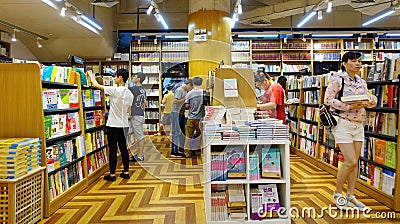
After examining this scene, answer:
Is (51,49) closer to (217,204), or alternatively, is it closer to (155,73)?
(155,73)

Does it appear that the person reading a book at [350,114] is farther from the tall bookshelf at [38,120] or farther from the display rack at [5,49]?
the display rack at [5,49]

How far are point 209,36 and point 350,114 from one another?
4424 millimetres

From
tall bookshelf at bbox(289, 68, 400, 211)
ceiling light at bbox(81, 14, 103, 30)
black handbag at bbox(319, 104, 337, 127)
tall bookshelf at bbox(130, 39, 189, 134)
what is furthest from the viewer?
tall bookshelf at bbox(130, 39, 189, 134)

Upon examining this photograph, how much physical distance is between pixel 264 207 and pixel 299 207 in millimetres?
685

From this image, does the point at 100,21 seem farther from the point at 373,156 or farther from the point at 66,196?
the point at 373,156

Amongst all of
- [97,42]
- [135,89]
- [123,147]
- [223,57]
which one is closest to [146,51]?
[97,42]

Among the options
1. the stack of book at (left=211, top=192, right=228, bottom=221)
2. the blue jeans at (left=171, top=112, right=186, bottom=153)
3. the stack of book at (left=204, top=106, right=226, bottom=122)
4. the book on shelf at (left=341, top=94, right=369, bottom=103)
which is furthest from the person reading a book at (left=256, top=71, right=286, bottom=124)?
the blue jeans at (left=171, top=112, right=186, bottom=153)

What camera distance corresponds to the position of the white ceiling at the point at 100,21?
6.25 meters

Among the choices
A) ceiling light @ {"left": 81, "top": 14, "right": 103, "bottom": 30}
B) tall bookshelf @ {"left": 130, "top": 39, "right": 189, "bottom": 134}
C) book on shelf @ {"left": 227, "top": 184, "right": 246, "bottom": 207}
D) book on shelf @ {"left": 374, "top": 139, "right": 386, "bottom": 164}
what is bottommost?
book on shelf @ {"left": 227, "top": 184, "right": 246, "bottom": 207}

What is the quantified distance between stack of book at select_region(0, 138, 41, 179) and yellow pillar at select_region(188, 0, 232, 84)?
14.5 ft

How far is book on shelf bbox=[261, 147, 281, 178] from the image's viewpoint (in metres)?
2.51

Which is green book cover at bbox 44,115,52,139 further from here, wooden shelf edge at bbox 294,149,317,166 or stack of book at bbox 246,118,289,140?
wooden shelf edge at bbox 294,149,317,166

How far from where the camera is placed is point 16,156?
95.0 inches

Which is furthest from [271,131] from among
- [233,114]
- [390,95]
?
[390,95]
